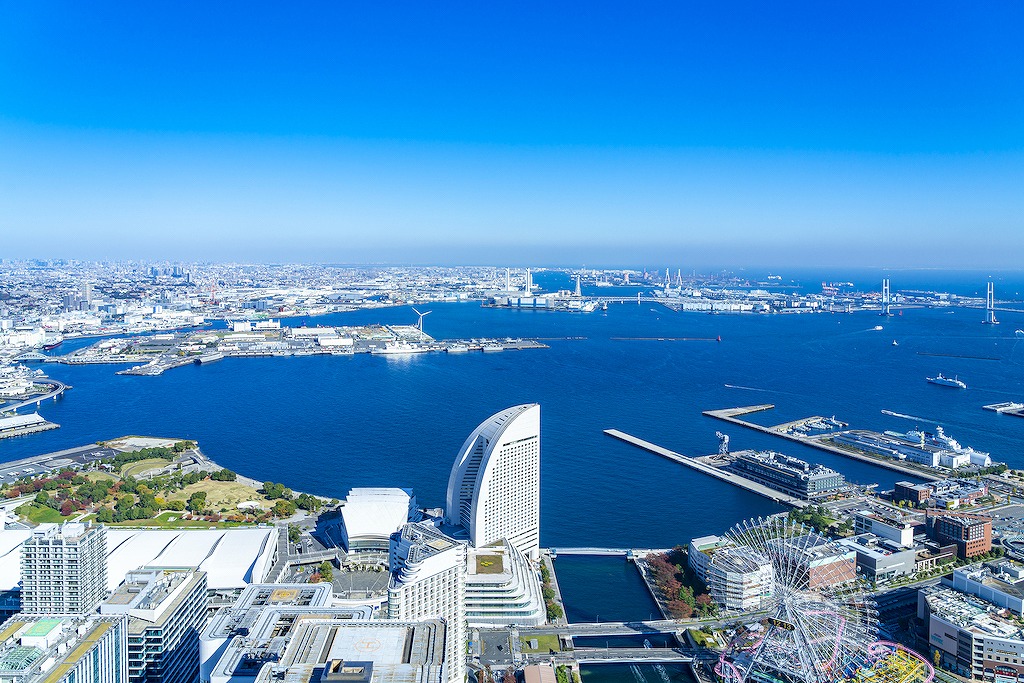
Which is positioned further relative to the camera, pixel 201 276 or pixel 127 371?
pixel 201 276

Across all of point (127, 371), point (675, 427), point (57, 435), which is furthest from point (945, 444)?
point (127, 371)

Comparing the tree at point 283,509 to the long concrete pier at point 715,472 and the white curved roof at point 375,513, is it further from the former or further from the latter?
the long concrete pier at point 715,472

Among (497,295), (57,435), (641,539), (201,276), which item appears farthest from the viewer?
(201,276)

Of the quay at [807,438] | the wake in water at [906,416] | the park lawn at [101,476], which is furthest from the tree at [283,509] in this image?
the wake in water at [906,416]

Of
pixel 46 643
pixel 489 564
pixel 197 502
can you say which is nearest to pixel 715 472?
pixel 489 564

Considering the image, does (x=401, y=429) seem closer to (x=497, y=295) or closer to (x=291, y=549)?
(x=291, y=549)

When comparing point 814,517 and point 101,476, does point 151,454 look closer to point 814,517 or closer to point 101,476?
point 101,476

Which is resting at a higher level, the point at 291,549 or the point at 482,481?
the point at 482,481
